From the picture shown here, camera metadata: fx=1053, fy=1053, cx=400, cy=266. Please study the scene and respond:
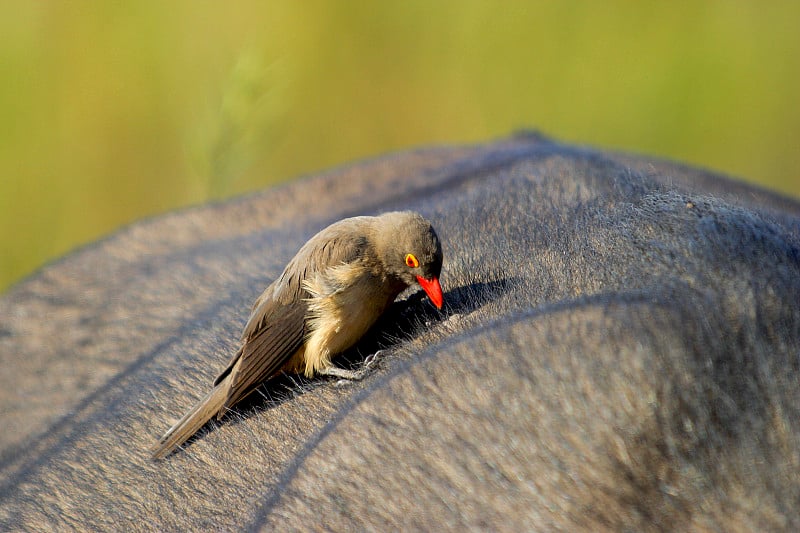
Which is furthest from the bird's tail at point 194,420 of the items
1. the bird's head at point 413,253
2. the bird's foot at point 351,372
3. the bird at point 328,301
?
the bird's head at point 413,253

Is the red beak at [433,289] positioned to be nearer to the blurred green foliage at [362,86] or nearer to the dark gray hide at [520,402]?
the dark gray hide at [520,402]

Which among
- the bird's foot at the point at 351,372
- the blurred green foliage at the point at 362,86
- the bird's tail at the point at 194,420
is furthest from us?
the blurred green foliage at the point at 362,86

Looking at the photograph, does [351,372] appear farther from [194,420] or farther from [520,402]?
[520,402]

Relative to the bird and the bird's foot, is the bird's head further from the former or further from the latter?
the bird's foot

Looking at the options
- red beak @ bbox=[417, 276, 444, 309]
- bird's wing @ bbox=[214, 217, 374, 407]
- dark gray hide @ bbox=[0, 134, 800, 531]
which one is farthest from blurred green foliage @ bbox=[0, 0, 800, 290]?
red beak @ bbox=[417, 276, 444, 309]

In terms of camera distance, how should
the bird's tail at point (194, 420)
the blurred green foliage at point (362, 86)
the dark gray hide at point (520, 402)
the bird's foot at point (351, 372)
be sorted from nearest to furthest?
1. the dark gray hide at point (520, 402)
2. the bird's foot at point (351, 372)
3. the bird's tail at point (194, 420)
4. the blurred green foliage at point (362, 86)

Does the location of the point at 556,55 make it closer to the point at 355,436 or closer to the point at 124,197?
the point at 124,197
